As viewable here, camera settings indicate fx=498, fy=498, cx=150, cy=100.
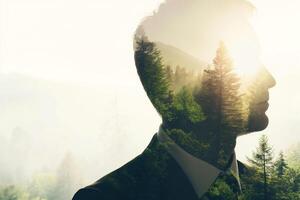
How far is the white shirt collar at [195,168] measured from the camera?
476cm

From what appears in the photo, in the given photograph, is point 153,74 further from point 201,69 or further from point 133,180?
point 133,180

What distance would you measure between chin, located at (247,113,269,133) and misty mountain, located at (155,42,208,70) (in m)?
0.78

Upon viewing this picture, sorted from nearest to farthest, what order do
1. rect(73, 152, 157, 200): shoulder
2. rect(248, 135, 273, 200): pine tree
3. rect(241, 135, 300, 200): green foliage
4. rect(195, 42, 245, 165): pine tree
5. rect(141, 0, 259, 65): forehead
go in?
rect(73, 152, 157, 200): shoulder < rect(195, 42, 245, 165): pine tree < rect(141, 0, 259, 65): forehead < rect(241, 135, 300, 200): green foliage < rect(248, 135, 273, 200): pine tree

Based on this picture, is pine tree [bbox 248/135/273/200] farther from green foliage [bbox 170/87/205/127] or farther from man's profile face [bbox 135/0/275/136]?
green foliage [bbox 170/87/205/127]

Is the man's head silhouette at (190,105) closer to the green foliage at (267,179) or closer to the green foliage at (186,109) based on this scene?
the green foliage at (186,109)

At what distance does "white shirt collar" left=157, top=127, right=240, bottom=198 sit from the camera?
4762 millimetres

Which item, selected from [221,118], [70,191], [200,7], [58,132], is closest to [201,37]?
[200,7]

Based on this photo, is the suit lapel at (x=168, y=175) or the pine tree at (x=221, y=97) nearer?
the pine tree at (x=221, y=97)

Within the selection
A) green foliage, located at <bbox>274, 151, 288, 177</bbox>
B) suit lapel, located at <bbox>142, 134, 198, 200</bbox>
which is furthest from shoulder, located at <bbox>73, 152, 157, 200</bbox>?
green foliage, located at <bbox>274, 151, 288, 177</bbox>

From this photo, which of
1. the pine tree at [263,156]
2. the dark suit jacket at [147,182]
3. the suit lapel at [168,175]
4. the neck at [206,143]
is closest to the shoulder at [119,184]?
the dark suit jacket at [147,182]

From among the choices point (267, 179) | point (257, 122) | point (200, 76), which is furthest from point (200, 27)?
point (267, 179)

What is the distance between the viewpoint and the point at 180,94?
15.6 ft

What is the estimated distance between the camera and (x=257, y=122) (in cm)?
507

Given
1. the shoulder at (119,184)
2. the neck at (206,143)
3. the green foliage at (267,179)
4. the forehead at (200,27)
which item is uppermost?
the forehead at (200,27)
